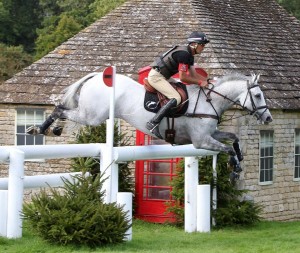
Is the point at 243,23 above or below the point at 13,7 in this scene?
below

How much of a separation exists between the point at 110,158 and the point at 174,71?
164cm

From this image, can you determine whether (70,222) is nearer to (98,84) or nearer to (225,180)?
(98,84)

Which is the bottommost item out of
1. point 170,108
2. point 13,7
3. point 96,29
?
point 170,108

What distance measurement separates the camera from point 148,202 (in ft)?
65.7

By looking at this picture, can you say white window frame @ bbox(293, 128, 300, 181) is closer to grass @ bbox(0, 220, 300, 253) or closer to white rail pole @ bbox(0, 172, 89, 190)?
grass @ bbox(0, 220, 300, 253)

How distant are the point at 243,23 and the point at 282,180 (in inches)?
179

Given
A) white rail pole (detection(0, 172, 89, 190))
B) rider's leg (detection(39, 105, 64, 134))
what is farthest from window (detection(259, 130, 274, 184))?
white rail pole (detection(0, 172, 89, 190))

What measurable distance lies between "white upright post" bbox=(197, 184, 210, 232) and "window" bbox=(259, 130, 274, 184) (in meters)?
6.98

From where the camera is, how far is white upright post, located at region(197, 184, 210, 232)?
1634 centimetres

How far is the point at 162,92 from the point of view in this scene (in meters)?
14.3

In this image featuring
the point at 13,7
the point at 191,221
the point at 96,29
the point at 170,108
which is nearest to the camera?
the point at 170,108

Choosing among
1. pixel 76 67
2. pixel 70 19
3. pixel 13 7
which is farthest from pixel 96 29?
pixel 13 7

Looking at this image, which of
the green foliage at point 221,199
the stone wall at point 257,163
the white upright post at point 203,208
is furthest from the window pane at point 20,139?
the white upright post at point 203,208

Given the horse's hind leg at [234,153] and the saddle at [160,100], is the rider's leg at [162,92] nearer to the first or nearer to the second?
the saddle at [160,100]
